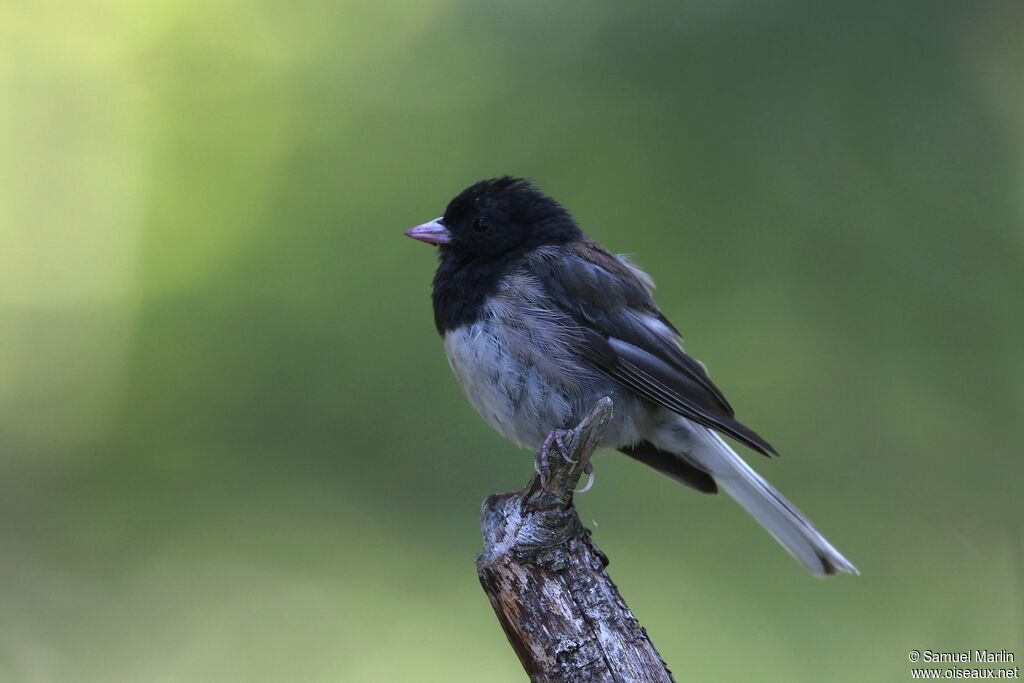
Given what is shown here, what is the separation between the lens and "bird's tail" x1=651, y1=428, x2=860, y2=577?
346cm

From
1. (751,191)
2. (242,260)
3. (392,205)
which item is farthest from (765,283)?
(242,260)

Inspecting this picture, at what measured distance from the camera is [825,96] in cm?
530

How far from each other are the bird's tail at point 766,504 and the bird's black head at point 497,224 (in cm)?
90

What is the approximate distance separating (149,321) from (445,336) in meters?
2.28

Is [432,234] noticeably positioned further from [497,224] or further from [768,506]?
[768,506]

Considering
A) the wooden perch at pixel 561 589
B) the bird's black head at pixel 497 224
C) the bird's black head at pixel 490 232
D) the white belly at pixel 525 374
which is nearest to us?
the wooden perch at pixel 561 589

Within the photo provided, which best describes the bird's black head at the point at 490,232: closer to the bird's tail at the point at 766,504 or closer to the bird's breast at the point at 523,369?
the bird's breast at the point at 523,369

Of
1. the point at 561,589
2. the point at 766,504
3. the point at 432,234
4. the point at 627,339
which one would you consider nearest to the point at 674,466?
the point at 766,504

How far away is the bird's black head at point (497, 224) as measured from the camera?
3482 mm

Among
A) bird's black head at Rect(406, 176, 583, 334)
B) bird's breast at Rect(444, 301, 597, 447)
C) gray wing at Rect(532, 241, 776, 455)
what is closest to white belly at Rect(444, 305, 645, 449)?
bird's breast at Rect(444, 301, 597, 447)

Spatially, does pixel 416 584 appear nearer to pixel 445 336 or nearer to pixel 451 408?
pixel 451 408

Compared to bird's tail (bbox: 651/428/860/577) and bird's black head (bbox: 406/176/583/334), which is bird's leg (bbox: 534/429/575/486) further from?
bird's tail (bbox: 651/428/860/577)

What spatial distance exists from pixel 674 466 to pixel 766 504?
36 centimetres

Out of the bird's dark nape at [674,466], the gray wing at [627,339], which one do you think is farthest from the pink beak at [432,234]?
the bird's dark nape at [674,466]
